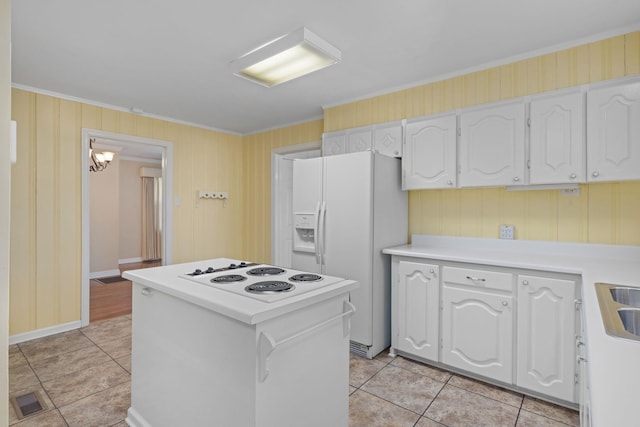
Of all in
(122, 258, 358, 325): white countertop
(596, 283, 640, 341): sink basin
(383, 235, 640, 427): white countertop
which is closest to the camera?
(383, 235, 640, 427): white countertop

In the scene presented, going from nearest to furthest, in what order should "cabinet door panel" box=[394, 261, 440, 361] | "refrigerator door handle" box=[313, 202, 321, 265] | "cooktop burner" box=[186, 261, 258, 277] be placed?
A: "cooktop burner" box=[186, 261, 258, 277]
"cabinet door panel" box=[394, 261, 440, 361]
"refrigerator door handle" box=[313, 202, 321, 265]

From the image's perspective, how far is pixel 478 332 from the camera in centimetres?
240

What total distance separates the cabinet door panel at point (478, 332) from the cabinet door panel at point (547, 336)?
0.08 m

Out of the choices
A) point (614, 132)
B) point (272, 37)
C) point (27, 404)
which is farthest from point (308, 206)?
point (27, 404)

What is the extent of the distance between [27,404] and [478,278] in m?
3.17

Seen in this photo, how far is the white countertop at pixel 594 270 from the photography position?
67cm

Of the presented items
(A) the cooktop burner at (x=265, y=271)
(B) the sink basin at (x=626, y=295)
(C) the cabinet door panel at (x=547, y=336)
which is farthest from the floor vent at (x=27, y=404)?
(B) the sink basin at (x=626, y=295)

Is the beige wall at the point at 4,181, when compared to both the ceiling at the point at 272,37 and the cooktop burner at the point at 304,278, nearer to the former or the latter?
the cooktop burner at the point at 304,278

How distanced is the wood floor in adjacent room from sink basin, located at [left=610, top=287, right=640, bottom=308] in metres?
4.57

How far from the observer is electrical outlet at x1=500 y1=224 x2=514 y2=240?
2703 millimetres

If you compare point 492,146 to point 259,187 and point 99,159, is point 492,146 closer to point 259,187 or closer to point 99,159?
point 259,187

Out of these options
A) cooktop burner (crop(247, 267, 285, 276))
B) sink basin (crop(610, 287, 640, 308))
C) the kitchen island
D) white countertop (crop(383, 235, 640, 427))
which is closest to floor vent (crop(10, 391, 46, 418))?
the kitchen island

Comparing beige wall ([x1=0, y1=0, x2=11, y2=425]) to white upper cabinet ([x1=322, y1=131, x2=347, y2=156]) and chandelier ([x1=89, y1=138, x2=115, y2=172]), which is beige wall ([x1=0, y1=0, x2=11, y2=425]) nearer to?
white upper cabinet ([x1=322, y1=131, x2=347, y2=156])

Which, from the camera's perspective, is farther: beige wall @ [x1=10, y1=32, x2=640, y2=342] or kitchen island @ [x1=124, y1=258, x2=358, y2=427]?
beige wall @ [x1=10, y1=32, x2=640, y2=342]
